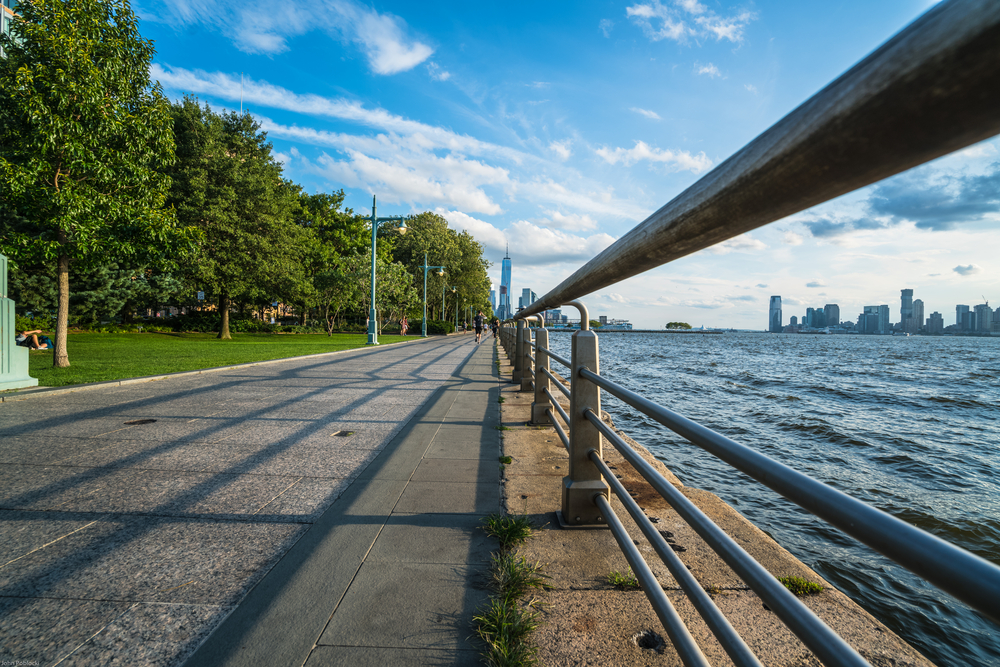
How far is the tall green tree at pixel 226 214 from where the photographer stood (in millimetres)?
26578

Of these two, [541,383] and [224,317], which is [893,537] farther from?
[224,317]

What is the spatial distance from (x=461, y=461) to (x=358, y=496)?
1004 millimetres

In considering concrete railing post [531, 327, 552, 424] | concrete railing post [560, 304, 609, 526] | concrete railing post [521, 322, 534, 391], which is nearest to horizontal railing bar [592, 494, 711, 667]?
concrete railing post [560, 304, 609, 526]

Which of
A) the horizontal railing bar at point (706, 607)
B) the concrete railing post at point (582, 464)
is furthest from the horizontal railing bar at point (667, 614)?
the concrete railing post at point (582, 464)

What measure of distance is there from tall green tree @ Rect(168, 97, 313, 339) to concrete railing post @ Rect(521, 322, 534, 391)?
79.9 ft

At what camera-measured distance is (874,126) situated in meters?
0.53

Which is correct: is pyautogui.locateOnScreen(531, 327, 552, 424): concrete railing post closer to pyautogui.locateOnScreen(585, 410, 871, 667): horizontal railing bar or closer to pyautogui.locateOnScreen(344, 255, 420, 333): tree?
pyautogui.locateOnScreen(585, 410, 871, 667): horizontal railing bar

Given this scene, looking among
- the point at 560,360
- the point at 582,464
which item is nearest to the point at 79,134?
the point at 560,360

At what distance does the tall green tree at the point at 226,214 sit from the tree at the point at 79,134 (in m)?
16.2

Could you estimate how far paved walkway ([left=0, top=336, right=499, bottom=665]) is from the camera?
1.79 m

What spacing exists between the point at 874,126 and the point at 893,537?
543 mm

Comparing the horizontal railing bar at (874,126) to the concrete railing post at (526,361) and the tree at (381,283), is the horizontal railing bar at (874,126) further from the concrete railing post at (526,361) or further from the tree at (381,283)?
the tree at (381,283)

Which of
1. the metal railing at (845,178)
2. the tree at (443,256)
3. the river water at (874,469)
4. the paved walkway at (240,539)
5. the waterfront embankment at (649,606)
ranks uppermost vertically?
the tree at (443,256)

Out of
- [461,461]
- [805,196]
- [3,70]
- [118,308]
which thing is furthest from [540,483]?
[118,308]
